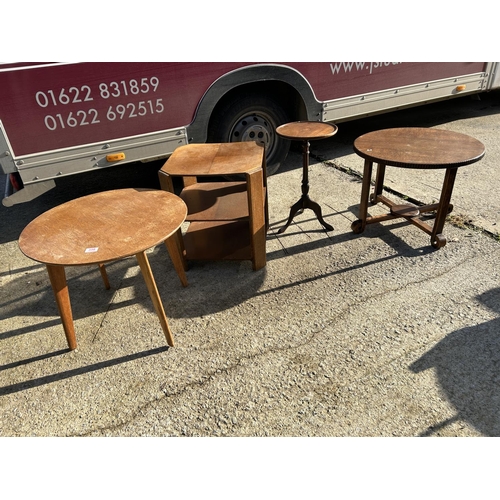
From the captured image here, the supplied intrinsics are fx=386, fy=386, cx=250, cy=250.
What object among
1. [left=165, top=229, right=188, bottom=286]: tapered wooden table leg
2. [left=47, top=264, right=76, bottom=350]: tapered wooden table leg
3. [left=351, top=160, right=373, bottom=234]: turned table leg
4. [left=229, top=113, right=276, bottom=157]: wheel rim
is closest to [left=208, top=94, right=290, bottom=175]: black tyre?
[left=229, top=113, right=276, bottom=157]: wheel rim

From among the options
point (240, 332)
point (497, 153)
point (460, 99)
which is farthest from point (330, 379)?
point (460, 99)

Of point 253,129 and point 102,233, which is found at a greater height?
point 102,233

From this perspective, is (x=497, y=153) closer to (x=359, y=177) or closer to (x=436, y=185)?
(x=436, y=185)

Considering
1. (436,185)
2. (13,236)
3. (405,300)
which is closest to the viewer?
(405,300)

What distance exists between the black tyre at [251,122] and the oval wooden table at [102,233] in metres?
1.77

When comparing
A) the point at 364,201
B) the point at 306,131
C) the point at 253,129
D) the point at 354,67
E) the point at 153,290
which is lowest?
the point at 364,201

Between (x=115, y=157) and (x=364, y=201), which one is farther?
(x=115, y=157)

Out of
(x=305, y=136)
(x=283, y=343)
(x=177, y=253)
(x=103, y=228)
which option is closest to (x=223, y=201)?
(x=177, y=253)

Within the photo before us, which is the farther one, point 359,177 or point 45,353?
point 359,177

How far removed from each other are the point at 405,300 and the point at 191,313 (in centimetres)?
140

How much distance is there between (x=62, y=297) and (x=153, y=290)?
56cm

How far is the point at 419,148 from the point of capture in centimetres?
294

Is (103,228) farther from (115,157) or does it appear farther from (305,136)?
(305,136)

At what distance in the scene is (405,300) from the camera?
99.0 inches
